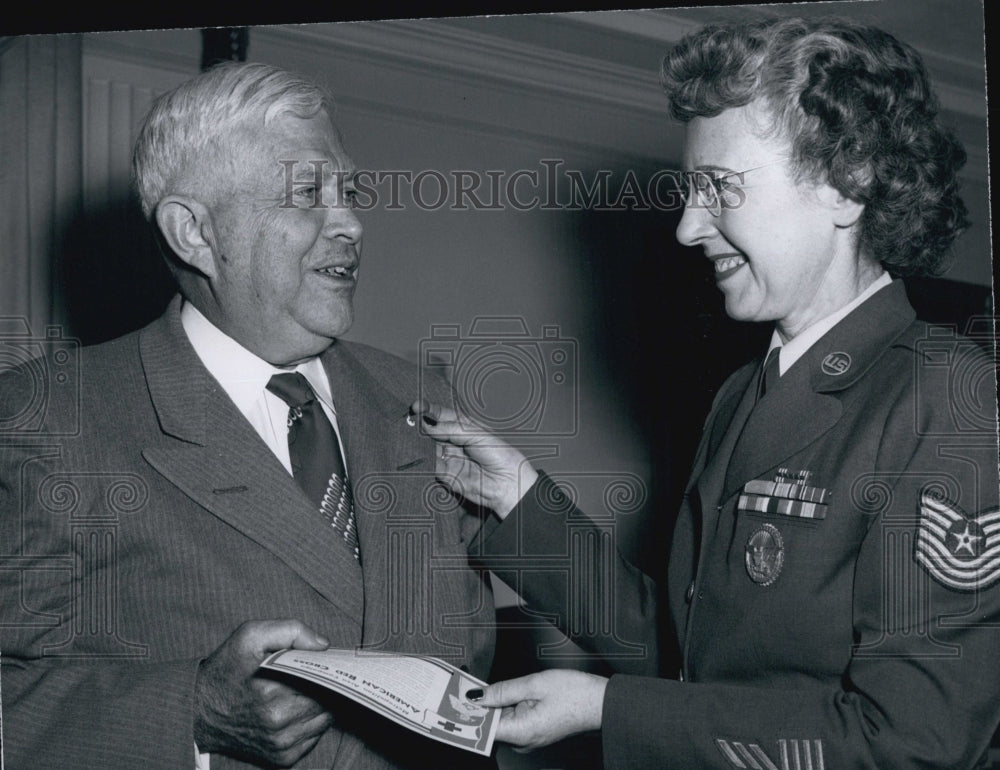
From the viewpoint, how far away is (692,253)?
227 centimetres

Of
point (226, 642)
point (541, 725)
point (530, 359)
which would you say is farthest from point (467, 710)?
point (530, 359)

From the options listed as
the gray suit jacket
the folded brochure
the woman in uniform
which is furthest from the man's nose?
the folded brochure

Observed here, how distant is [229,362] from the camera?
6.13ft

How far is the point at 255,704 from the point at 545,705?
0.45 metres

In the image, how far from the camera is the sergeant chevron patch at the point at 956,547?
158 centimetres

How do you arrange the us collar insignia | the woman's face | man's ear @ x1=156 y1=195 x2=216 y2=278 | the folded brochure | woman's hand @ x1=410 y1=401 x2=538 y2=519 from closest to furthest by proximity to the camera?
1. the folded brochure
2. the us collar insignia
3. the woman's face
4. man's ear @ x1=156 y1=195 x2=216 y2=278
5. woman's hand @ x1=410 y1=401 x2=538 y2=519

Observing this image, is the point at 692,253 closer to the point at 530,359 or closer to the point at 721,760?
the point at 530,359

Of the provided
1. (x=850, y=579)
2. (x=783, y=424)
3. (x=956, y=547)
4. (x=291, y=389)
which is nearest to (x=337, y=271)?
(x=291, y=389)

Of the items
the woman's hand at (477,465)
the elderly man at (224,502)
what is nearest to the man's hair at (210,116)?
the elderly man at (224,502)

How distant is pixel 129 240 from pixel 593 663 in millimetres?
1315

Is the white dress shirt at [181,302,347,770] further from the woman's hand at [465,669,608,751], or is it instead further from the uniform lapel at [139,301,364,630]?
the woman's hand at [465,669,608,751]

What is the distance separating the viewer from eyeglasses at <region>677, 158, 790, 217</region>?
70.2 inches

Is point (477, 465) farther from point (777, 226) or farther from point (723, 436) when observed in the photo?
point (777, 226)

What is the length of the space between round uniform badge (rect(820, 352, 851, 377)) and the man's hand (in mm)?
901
